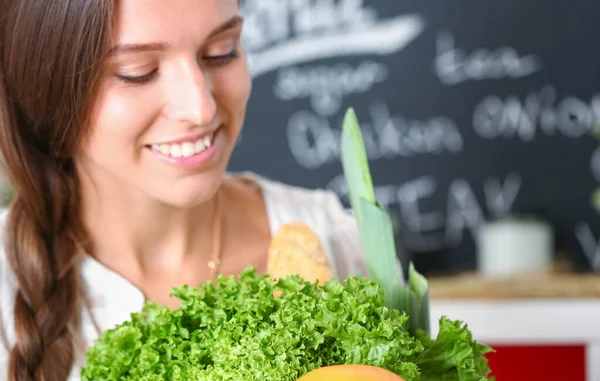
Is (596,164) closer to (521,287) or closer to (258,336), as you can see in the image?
(521,287)

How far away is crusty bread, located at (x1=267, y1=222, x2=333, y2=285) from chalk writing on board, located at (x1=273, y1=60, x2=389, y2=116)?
5.39 ft

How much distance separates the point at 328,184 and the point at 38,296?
5.89ft

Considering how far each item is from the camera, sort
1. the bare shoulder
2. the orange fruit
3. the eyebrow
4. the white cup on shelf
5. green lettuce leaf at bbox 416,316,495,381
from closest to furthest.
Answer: the orange fruit < green lettuce leaf at bbox 416,316,495,381 < the eyebrow < the bare shoulder < the white cup on shelf

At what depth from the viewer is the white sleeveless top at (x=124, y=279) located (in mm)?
1129

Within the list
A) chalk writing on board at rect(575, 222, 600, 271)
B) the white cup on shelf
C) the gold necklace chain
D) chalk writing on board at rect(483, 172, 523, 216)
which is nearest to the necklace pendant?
the gold necklace chain

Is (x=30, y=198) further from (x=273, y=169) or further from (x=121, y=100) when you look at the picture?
(x=273, y=169)

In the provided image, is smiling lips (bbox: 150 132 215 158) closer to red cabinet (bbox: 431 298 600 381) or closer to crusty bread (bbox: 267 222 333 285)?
crusty bread (bbox: 267 222 333 285)

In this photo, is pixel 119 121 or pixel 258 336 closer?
pixel 258 336

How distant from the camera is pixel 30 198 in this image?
117 centimetres

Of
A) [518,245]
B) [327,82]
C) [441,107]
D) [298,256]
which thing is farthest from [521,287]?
[298,256]

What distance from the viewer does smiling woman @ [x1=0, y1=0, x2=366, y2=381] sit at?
38.9 inches

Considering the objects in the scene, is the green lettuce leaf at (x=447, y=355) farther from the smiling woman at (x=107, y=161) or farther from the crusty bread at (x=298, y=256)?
the smiling woman at (x=107, y=161)

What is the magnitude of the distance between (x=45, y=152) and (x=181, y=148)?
242 millimetres

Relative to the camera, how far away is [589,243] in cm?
274
